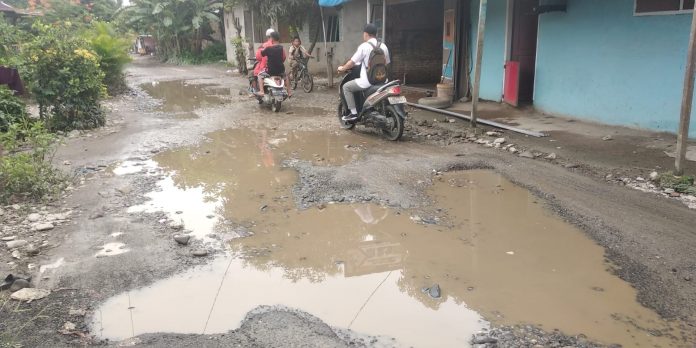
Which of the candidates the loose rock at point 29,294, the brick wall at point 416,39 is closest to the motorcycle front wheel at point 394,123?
the loose rock at point 29,294

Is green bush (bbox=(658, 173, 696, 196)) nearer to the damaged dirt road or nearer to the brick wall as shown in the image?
the damaged dirt road

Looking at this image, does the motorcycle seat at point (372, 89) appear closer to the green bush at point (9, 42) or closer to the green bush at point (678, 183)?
the green bush at point (678, 183)

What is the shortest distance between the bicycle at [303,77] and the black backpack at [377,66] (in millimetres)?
6400

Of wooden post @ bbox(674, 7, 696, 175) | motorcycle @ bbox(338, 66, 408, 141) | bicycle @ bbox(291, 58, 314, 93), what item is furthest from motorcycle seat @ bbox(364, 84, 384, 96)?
bicycle @ bbox(291, 58, 314, 93)

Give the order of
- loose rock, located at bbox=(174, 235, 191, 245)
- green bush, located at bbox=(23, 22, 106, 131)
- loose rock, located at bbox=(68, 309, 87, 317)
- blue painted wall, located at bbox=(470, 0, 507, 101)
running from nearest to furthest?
loose rock, located at bbox=(68, 309, 87, 317) < loose rock, located at bbox=(174, 235, 191, 245) < green bush, located at bbox=(23, 22, 106, 131) < blue painted wall, located at bbox=(470, 0, 507, 101)

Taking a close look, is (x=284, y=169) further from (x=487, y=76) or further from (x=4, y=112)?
(x=487, y=76)

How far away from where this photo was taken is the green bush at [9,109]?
774 centimetres

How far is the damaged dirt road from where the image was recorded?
3133mm

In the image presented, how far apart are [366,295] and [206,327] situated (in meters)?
1.10

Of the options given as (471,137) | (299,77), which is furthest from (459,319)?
(299,77)

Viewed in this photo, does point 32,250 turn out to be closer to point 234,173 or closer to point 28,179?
point 28,179

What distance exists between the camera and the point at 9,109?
7.99m

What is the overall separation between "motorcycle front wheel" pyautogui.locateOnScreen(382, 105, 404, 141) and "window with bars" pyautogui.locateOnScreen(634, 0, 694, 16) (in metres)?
3.79

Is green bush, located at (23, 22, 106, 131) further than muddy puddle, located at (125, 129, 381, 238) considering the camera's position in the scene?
Yes
